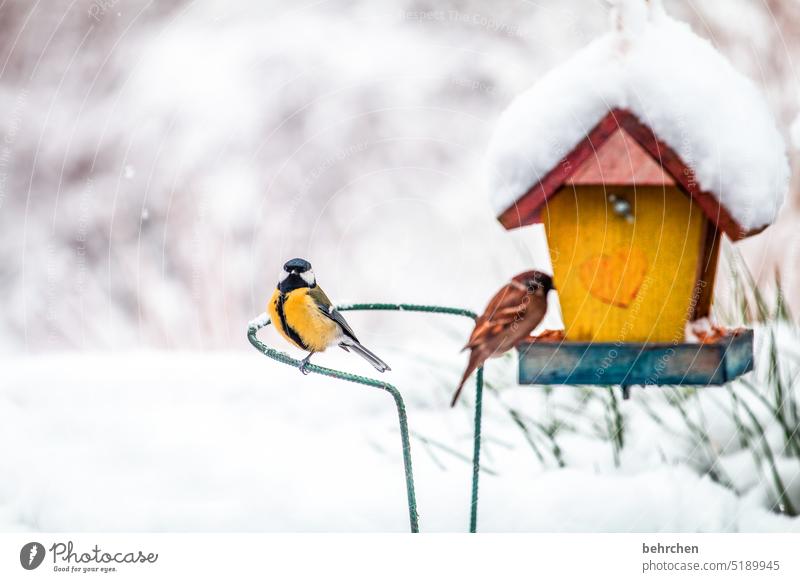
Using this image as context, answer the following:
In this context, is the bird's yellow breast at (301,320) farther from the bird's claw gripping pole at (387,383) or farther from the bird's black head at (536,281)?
the bird's black head at (536,281)

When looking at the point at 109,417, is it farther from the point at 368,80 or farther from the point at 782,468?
the point at 782,468

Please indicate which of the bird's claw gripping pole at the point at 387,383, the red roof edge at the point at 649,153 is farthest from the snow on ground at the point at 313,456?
the red roof edge at the point at 649,153

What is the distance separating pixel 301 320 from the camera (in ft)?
2.27

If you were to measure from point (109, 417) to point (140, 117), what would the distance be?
0.40 meters

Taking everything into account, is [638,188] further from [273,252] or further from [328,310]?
[273,252]

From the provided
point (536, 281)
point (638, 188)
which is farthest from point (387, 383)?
point (638, 188)

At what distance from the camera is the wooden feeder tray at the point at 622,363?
2.16 ft

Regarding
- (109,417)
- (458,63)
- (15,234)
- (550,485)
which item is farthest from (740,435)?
(15,234)

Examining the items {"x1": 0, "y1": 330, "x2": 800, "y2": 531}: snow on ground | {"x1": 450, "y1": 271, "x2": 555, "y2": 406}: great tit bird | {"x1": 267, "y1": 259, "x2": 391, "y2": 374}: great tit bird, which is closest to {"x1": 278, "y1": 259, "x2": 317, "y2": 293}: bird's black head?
{"x1": 267, "y1": 259, "x2": 391, "y2": 374}: great tit bird

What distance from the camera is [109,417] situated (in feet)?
3.30

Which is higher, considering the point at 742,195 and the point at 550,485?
the point at 742,195

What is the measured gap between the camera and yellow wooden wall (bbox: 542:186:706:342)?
2.27 ft

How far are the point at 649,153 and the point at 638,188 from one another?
42 mm

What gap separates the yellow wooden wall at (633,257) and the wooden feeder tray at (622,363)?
0.03 m
